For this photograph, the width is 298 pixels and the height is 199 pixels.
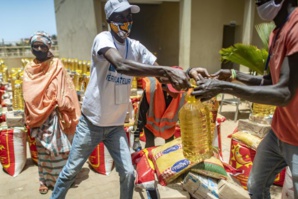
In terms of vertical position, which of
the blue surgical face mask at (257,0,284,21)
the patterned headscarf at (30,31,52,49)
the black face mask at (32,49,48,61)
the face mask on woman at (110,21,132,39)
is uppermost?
the blue surgical face mask at (257,0,284,21)

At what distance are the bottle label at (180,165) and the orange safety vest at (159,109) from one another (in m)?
0.79

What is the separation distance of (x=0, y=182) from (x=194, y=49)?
7.89 meters

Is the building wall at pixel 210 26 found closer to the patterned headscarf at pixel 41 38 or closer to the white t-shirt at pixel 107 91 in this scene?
the patterned headscarf at pixel 41 38

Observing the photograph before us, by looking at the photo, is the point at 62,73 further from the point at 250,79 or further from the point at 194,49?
the point at 194,49

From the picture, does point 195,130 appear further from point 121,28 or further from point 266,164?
point 121,28

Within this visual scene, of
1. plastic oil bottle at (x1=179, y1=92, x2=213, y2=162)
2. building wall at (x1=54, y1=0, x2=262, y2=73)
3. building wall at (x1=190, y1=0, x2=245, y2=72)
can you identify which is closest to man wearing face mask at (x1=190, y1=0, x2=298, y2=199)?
plastic oil bottle at (x1=179, y1=92, x2=213, y2=162)

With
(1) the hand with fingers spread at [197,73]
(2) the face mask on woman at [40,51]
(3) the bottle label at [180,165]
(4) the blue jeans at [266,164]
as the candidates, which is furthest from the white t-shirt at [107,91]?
(2) the face mask on woman at [40,51]

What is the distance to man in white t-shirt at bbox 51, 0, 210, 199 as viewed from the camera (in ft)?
6.88

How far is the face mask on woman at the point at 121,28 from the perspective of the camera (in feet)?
6.91

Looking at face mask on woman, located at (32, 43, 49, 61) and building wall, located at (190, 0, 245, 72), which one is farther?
building wall, located at (190, 0, 245, 72)

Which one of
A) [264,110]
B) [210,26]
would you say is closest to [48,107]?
[264,110]

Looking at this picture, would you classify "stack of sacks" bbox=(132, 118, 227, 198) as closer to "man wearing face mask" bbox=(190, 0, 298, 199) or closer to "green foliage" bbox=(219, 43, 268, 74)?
"man wearing face mask" bbox=(190, 0, 298, 199)

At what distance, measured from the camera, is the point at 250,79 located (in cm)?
216

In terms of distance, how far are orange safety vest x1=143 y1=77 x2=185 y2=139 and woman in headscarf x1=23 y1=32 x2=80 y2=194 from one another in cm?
95
